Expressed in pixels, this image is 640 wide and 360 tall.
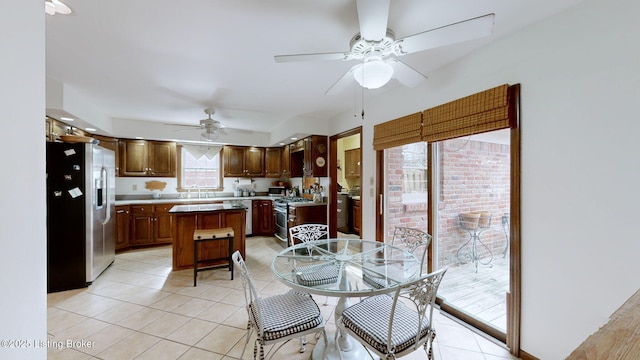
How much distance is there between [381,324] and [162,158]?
17.8ft

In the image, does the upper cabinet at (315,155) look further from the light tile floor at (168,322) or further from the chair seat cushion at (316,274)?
the chair seat cushion at (316,274)

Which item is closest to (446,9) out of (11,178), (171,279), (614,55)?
(614,55)

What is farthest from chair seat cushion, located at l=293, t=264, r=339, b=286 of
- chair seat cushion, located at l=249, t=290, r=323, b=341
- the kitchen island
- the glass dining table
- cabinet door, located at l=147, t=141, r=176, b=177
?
cabinet door, located at l=147, t=141, r=176, b=177

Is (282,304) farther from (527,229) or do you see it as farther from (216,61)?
(216,61)

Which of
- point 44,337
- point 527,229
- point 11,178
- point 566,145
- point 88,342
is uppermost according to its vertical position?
point 566,145

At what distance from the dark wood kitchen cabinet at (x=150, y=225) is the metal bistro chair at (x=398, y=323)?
425cm

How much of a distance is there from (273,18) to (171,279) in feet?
11.0

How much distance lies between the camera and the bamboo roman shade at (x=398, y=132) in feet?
8.62

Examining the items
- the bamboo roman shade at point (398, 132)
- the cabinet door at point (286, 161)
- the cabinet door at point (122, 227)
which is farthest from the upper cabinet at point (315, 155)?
the cabinet door at point (122, 227)

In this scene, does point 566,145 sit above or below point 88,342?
above

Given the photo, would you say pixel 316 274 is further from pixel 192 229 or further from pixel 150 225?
pixel 150 225

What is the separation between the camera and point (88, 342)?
2.02 meters

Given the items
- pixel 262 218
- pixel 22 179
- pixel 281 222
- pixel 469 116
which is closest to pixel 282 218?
pixel 281 222

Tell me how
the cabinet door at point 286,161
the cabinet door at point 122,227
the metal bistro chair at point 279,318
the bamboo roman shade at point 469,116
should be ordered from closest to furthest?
the metal bistro chair at point 279,318, the bamboo roman shade at point 469,116, the cabinet door at point 122,227, the cabinet door at point 286,161
